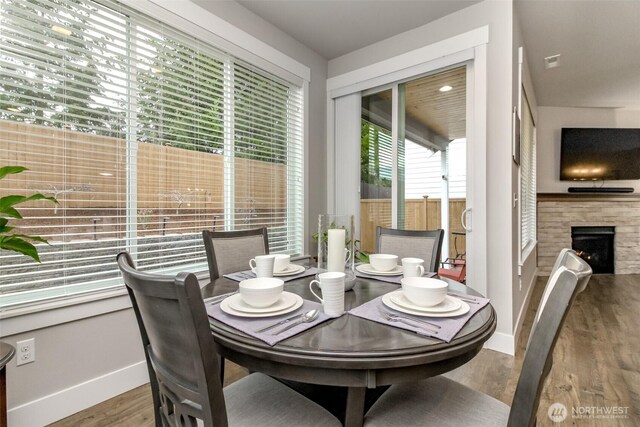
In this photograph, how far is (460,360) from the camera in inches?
35.6

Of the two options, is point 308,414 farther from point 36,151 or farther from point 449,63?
point 449,63

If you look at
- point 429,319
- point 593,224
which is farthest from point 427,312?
point 593,224

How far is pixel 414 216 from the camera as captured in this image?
3.08 metres

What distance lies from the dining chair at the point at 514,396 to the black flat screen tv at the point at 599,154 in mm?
5364

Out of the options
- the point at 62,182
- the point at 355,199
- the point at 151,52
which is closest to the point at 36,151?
the point at 62,182

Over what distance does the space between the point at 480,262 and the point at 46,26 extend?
312 cm

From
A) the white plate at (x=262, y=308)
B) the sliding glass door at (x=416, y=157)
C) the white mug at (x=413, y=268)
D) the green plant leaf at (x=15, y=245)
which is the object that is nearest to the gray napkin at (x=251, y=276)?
the white plate at (x=262, y=308)

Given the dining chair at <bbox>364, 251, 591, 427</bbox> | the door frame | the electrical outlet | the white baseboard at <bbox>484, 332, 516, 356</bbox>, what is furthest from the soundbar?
the electrical outlet

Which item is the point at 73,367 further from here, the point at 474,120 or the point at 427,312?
the point at 474,120

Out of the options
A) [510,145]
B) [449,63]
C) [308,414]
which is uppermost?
[449,63]

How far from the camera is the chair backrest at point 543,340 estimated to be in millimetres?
752

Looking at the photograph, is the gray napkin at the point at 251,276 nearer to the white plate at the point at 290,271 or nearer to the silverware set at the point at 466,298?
the white plate at the point at 290,271

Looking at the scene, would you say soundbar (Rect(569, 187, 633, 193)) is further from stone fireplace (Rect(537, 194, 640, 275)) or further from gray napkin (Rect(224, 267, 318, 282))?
gray napkin (Rect(224, 267, 318, 282))

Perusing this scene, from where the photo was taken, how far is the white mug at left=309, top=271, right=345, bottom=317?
39.6 inches
